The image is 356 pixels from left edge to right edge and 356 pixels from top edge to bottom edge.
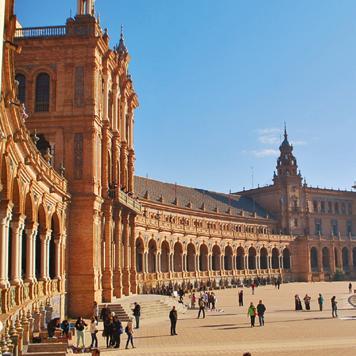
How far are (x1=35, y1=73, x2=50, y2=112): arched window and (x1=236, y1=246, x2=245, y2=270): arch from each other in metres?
61.5

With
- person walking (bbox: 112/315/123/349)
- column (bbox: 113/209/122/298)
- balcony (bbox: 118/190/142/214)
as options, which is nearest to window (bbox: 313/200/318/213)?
balcony (bbox: 118/190/142/214)

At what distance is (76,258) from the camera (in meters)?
37.4

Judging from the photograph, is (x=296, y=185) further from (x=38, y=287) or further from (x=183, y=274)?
(x=38, y=287)

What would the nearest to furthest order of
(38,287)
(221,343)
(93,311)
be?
(221,343), (38,287), (93,311)

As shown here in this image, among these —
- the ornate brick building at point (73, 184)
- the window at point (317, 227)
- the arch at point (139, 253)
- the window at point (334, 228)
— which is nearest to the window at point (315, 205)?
the window at point (317, 227)

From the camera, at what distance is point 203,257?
86.1m

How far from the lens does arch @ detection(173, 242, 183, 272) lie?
78312 millimetres

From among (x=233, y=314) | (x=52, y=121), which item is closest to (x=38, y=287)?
(x=52, y=121)

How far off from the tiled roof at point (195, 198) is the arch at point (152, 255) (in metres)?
9.17

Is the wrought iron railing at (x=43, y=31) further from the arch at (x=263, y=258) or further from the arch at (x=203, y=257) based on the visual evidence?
the arch at (x=263, y=258)

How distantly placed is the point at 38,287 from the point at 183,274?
49.4 metres

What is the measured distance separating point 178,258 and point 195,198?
2177cm

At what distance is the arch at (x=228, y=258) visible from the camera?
92.1 m

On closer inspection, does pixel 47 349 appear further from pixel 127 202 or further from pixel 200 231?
pixel 200 231
